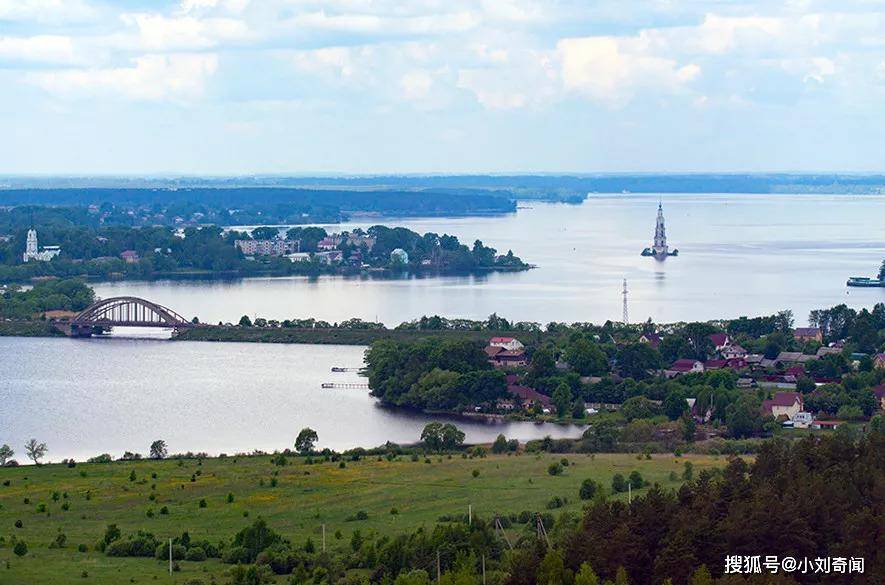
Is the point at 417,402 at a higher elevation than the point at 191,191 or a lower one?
lower

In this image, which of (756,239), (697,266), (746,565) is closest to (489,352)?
(746,565)

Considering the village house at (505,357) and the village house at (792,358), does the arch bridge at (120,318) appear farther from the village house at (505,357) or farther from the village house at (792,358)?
the village house at (792,358)

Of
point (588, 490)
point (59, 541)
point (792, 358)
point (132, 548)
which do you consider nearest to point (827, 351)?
point (792, 358)

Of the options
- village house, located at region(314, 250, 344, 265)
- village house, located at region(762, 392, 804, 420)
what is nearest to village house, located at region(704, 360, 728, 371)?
village house, located at region(762, 392, 804, 420)

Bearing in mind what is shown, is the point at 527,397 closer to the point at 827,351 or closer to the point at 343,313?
the point at 827,351

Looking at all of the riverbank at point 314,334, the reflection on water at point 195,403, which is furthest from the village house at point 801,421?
the riverbank at point 314,334

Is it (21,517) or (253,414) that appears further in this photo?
(253,414)

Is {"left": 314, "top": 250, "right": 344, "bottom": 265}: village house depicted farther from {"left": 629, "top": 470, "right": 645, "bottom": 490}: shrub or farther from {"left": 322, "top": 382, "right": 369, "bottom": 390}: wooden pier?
{"left": 629, "top": 470, "right": 645, "bottom": 490}: shrub

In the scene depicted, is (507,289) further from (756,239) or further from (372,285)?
(756,239)
